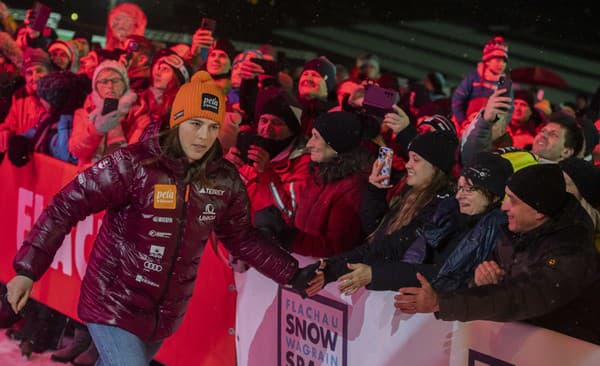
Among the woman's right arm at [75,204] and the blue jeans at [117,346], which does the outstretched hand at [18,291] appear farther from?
the blue jeans at [117,346]

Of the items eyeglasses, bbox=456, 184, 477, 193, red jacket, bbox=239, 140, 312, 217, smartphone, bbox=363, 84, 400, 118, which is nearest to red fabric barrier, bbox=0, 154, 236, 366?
red jacket, bbox=239, 140, 312, 217

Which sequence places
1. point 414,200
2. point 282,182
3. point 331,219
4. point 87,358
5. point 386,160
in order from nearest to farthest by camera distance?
1. point 414,200
2. point 386,160
3. point 331,219
4. point 282,182
5. point 87,358

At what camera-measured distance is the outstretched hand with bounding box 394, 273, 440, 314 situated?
10.7ft

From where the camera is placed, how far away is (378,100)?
17.0 feet

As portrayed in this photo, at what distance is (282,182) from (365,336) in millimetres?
1467

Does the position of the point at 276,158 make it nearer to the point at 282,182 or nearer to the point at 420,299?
the point at 282,182

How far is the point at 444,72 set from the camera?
19.8 meters

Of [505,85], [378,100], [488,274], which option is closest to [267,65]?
[378,100]

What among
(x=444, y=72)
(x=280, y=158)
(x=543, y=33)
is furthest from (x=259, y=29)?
(x=280, y=158)

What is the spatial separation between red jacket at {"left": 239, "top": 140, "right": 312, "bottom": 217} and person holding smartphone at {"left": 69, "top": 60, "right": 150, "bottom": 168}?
4.21 ft

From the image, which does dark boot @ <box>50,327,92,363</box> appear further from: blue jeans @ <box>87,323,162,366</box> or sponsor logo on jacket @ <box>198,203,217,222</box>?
sponsor logo on jacket @ <box>198,203,217,222</box>

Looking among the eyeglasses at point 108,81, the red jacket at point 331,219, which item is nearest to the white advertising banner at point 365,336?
the red jacket at point 331,219

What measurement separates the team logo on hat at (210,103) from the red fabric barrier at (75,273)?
132cm

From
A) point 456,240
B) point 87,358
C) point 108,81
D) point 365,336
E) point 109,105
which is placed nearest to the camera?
point 456,240
